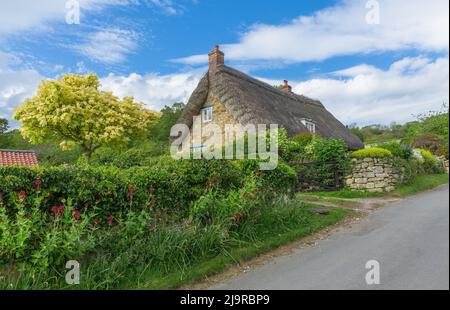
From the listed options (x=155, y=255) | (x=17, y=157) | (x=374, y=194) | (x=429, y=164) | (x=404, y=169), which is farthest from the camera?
(x=429, y=164)

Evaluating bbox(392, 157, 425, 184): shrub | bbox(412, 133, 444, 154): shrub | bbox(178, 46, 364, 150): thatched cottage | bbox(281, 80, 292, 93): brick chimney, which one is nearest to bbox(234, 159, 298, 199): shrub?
bbox(392, 157, 425, 184): shrub

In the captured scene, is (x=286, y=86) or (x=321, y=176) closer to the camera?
(x=321, y=176)

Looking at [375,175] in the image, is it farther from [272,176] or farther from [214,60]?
[214,60]

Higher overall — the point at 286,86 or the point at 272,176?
the point at 286,86

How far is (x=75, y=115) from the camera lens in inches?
770

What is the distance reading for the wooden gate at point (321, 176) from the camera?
45.5 ft

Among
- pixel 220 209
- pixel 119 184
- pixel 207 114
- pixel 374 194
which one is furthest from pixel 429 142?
pixel 119 184

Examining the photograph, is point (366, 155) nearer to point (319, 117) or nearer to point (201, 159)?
point (201, 159)

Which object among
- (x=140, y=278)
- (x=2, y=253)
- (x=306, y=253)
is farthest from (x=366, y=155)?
(x=2, y=253)

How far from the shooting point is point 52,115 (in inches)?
752

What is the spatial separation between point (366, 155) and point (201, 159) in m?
8.66

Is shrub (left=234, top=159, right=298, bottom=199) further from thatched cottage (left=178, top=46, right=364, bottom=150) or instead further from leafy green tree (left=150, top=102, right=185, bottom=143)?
leafy green tree (left=150, top=102, right=185, bottom=143)

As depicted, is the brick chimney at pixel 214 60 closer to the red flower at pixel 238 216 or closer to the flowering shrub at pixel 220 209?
the flowering shrub at pixel 220 209

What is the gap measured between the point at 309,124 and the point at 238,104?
6.95 m
